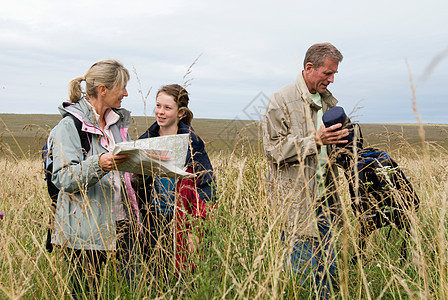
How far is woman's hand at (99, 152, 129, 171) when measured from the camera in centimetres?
247

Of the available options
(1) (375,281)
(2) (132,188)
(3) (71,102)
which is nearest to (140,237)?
(2) (132,188)

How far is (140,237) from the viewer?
2.93 m

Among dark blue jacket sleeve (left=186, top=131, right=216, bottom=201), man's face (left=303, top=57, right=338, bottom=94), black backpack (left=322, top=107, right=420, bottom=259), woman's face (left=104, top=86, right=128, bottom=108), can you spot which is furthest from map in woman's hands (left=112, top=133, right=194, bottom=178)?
man's face (left=303, top=57, right=338, bottom=94)

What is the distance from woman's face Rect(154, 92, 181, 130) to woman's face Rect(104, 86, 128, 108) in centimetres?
58

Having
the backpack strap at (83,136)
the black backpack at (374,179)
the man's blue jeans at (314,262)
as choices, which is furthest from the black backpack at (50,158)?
the black backpack at (374,179)

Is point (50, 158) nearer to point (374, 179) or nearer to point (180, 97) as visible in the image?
point (180, 97)

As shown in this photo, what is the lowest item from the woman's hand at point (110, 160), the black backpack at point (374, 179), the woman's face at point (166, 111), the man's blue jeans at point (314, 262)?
Result: the man's blue jeans at point (314, 262)

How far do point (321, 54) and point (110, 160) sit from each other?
1890 mm

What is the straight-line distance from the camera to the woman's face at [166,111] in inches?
140

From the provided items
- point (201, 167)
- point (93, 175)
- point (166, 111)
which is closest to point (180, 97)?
point (166, 111)

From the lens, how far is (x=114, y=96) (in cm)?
295

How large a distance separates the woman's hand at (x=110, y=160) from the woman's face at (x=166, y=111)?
1072mm

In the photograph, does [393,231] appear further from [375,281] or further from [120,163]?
[120,163]

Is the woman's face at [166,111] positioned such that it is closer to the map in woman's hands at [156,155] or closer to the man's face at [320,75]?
the map in woman's hands at [156,155]
